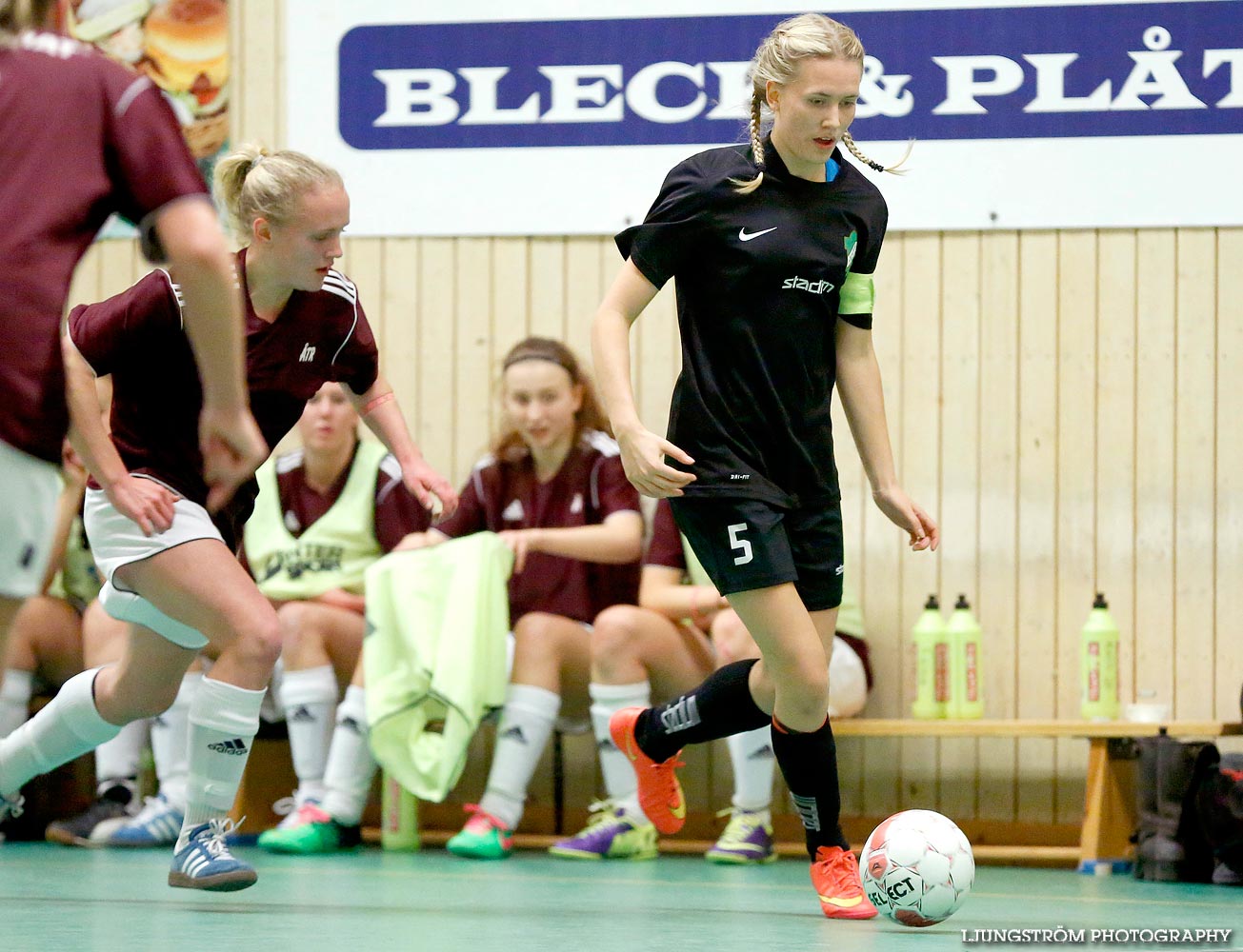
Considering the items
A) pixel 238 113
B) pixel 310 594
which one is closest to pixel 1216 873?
pixel 310 594

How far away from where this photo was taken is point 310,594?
5.90m

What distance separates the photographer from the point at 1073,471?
602 centimetres

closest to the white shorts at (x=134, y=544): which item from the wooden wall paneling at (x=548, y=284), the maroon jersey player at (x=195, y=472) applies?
the maroon jersey player at (x=195, y=472)

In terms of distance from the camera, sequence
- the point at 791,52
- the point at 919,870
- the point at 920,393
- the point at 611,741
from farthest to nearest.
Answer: the point at 920,393 < the point at 611,741 < the point at 791,52 < the point at 919,870

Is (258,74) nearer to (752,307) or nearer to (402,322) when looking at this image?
(402,322)

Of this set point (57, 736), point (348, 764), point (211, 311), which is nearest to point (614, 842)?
point (348, 764)

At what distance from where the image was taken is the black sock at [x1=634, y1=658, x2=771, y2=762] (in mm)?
4070

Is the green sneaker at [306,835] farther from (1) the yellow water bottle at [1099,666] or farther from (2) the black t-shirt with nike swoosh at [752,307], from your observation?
(1) the yellow water bottle at [1099,666]

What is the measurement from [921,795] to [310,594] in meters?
2.26

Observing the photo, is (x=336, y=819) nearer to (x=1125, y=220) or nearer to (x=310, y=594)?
(x=310, y=594)

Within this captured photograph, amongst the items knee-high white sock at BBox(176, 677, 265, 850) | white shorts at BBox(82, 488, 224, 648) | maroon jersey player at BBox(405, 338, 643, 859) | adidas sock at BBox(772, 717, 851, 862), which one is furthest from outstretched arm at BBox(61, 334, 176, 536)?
maroon jersey player at BBox(405, 338, 643, 859)

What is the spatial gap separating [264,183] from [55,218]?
1.50 meters

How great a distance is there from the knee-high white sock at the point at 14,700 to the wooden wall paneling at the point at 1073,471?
11.8ft

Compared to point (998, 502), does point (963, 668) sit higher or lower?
lower
